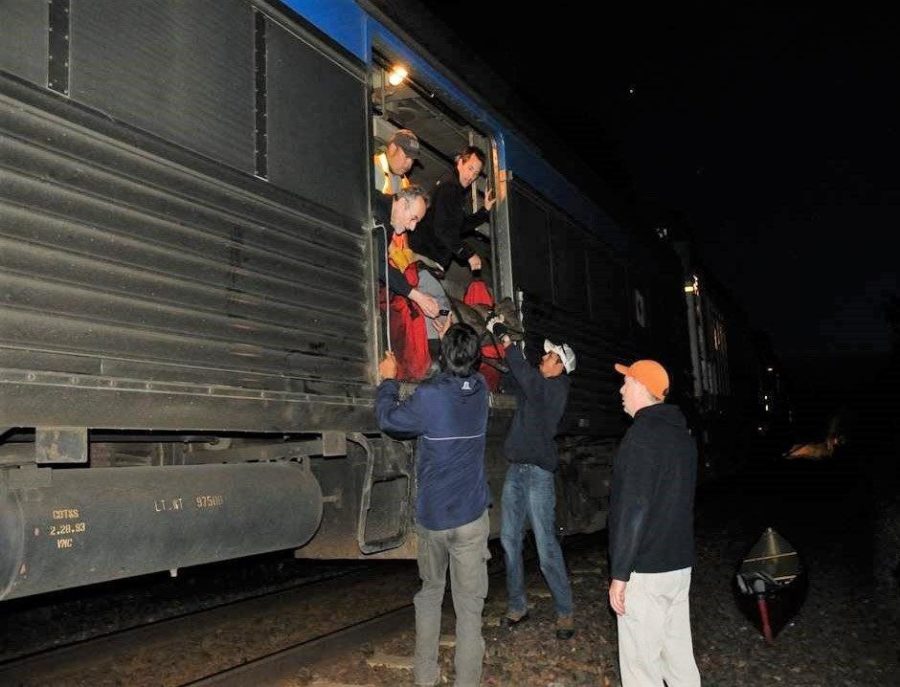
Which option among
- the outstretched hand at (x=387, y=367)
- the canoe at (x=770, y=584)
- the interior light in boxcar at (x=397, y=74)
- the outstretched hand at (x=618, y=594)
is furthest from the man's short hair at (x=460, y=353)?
the canoe at (x=770, y=584)

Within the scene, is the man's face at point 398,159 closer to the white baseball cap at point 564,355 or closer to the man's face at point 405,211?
the man's face at point 405,211

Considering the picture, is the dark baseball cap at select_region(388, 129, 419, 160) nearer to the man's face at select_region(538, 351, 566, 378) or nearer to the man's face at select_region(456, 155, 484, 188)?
the man's face at select_region(456, 155, 484, 188)

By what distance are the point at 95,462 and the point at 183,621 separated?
207cm

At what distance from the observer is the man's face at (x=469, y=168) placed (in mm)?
5211

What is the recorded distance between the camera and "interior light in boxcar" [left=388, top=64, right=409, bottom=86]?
14.7 ft

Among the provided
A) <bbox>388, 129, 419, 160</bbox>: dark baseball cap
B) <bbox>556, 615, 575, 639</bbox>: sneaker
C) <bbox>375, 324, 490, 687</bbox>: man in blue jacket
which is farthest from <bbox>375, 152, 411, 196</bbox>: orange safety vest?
<bbox>556, 615, 575, 639</bbox>: sneaker

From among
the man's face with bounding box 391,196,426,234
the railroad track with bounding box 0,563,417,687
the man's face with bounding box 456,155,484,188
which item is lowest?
Answer: the railroad track with bounding box 0,563,417,687

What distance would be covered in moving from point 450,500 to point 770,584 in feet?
8.50

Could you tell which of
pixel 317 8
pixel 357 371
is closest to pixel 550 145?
pixel 317 8

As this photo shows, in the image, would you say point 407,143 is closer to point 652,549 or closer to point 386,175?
point 386,175

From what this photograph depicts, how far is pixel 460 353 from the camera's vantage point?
3715mm

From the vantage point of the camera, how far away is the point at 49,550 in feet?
8.10

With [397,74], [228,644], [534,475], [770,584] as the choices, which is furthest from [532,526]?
[397,74]

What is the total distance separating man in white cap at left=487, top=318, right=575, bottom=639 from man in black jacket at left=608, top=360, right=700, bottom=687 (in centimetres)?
152
